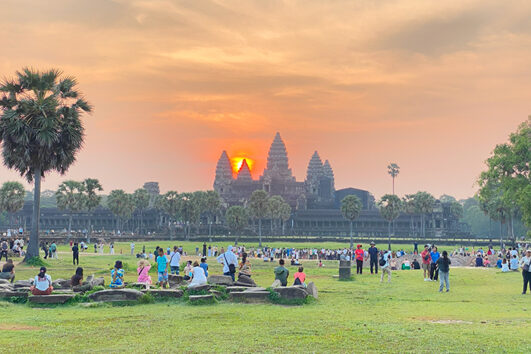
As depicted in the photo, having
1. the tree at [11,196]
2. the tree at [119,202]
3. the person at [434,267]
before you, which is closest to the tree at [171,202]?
the tree at [119,202]

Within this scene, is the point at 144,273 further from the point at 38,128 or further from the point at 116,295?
the point at 38,128

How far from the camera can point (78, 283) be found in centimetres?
2316

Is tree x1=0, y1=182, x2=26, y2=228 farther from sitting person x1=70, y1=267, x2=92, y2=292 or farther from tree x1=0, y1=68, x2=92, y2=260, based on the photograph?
sitting person x1=70, y1=267, x2=92, y2=292

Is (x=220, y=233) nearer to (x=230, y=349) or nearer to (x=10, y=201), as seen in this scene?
(x=10, y=201)

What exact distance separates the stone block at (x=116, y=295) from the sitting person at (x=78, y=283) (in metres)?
1.24

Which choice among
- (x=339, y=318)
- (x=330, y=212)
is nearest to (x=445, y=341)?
(x=339, y=318)

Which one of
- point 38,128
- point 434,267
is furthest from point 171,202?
point 434,267

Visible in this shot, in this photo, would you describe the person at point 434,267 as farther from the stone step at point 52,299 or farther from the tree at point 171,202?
the tree at point 171,202

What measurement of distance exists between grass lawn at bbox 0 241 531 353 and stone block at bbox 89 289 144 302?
0.67 meters

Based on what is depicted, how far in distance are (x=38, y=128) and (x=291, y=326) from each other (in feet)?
97.1

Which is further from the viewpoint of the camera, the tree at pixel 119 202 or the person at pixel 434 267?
the tree at pixel 119 202

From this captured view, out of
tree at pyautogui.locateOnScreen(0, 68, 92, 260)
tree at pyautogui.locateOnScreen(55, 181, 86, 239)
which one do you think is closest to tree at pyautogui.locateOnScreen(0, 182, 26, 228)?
tree at pyautogui.locateOnScreen(55, 181, 86, 239)

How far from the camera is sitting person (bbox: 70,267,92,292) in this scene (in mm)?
21922

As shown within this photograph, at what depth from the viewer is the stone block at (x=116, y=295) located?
20.7 m
